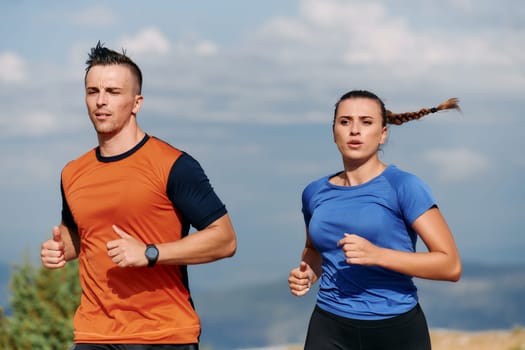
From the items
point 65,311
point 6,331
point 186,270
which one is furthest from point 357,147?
point 6,331

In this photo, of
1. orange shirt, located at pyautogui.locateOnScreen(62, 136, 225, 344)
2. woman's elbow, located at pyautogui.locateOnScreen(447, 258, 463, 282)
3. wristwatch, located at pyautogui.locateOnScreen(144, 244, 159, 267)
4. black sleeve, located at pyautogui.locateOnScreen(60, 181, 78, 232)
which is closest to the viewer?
wristwatch, located at pyautogui.locateOnScreen(144, 244, 159, 267)

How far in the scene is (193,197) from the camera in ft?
17.4

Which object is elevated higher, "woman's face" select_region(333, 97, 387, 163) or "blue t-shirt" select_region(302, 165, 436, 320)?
"woman's face" select_region(333, 97, 387, 163)

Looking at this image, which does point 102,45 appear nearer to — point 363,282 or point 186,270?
point 186,270

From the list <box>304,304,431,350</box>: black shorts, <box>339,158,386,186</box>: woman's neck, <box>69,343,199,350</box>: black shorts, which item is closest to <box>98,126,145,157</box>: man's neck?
<box>69,343,199,350</box>: black shorts

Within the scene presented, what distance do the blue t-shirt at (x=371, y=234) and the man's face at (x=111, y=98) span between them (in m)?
1.42

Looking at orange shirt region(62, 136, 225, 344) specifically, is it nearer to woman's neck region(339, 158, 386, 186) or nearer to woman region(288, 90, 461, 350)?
Result: woman region(288, 90, 461, 350)

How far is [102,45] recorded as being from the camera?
5.83 metres

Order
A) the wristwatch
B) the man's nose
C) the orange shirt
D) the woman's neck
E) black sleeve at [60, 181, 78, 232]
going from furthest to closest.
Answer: black sleeve at [60, 181, 78, 232] < the woman's neck < the man's nose < the orange shirt < the wristwatch

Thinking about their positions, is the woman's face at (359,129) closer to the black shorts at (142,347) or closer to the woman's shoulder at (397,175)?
the woman's shoulder at (397,175)

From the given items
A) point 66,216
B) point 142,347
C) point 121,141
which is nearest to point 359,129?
point 121,141

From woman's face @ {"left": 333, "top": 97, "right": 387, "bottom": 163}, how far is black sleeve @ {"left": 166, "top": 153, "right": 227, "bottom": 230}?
909 millimetres

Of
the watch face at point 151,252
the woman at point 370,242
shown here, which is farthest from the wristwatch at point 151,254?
the woman at point 370,242

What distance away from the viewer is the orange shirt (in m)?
5.30
